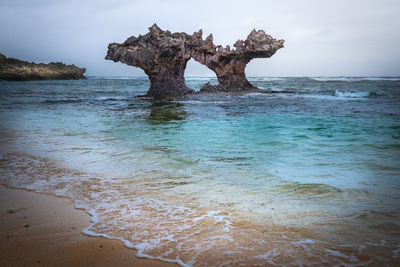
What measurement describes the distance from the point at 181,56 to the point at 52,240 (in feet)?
54.4

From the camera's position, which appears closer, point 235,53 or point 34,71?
point 235,53

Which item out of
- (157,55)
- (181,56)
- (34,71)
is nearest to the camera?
(157,55)

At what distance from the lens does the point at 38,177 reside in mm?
4137

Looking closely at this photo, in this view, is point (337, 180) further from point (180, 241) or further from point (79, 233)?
point (79, 233)

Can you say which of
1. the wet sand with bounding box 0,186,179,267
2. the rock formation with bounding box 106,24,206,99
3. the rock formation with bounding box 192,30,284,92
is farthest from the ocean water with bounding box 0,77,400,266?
the rock formation with bounding box 192,30,284,92

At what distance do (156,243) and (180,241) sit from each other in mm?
202

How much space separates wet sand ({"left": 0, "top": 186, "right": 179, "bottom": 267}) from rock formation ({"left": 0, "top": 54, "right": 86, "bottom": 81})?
5755 centimetres

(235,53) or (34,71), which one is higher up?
(34,71)

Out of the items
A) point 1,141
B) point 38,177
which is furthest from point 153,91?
point 38,177

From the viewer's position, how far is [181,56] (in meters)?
18.0

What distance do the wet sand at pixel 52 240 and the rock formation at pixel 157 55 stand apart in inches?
583

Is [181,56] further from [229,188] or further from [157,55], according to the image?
[229,188]

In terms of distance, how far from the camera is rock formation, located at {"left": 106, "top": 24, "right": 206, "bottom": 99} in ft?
55.7

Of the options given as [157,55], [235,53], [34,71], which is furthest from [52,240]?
[34,71]
